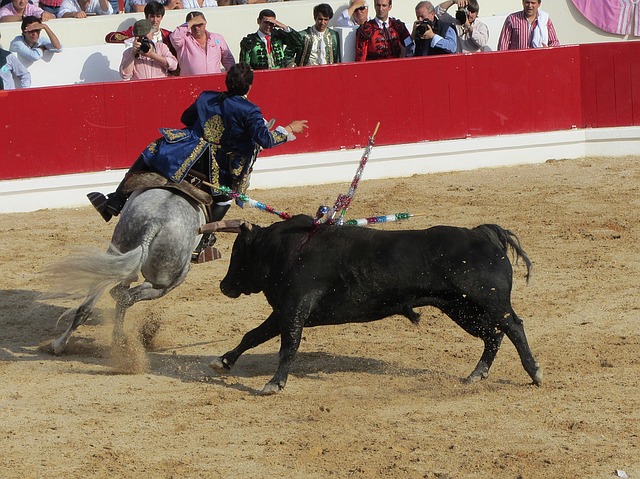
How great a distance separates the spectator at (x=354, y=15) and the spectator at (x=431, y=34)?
0.58m

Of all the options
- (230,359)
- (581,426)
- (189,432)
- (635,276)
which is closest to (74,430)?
(189,432)

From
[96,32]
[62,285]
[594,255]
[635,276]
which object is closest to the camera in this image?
[62,285]

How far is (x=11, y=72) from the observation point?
11875mm

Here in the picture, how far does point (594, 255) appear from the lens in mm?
9023

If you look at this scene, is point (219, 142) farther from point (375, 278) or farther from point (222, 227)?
point (375, 278)

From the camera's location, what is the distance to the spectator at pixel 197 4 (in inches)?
548

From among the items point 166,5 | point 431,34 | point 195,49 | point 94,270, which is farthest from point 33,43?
point 94,270

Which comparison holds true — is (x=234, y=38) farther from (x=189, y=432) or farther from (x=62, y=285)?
(x=189, y=432)

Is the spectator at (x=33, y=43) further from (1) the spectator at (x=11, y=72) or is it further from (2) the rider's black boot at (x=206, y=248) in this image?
(2) the rider's black boot at (x=206, y=248)

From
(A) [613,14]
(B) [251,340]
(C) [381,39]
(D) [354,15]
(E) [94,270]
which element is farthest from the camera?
(A) [613,14]

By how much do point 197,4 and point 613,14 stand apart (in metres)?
5.33

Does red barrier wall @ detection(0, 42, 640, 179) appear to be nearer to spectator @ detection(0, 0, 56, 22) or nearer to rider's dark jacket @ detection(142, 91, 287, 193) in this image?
spectator @ detection(0, 0, 56, 22)

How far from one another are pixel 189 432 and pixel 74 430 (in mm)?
574

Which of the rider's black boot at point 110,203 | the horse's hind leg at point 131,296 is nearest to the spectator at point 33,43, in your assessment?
the rider's black boot at point 110,203
